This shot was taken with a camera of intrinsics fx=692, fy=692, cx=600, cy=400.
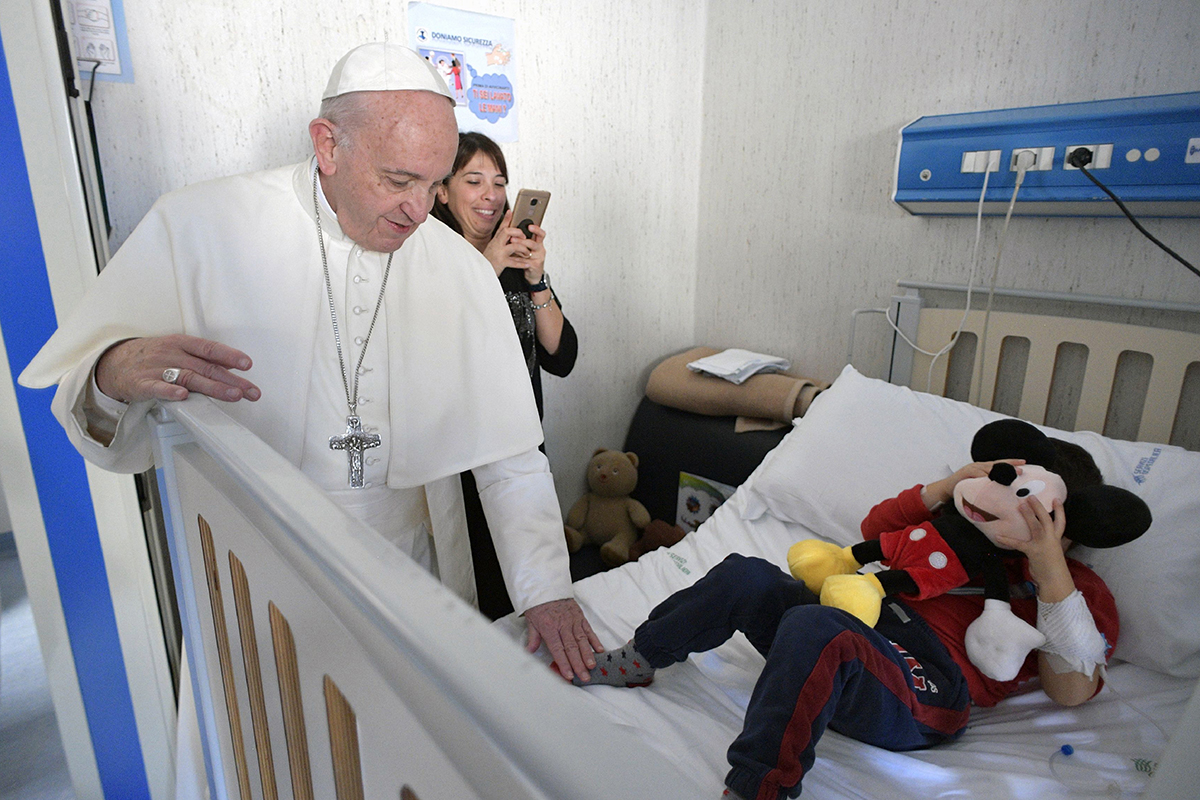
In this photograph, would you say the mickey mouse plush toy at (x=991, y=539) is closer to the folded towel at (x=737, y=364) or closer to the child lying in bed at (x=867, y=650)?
the child lying in bed at (x=867, y=650)

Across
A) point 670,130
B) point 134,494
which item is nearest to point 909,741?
point 134,494

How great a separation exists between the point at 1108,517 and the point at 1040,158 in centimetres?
97

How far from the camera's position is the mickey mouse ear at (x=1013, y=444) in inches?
52.5

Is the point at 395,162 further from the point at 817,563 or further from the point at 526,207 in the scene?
the point at 817,563

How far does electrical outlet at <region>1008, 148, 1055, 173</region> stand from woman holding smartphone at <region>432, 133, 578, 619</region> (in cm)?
121

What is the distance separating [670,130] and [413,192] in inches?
65.6

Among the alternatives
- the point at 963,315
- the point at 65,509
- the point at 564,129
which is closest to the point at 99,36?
the point at 65,509

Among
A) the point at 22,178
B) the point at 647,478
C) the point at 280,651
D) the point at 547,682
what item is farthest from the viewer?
the point at 647,478

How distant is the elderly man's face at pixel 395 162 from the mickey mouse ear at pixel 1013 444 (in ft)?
3.92

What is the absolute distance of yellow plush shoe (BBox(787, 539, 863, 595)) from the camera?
4.55 ft

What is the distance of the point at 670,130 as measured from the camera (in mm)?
2629

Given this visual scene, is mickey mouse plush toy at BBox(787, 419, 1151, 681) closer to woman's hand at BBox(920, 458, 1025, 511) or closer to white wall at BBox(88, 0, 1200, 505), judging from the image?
woman's hand at BBox(920, 458, 1025, 511)

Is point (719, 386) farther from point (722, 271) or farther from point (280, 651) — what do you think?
point (280, 651)

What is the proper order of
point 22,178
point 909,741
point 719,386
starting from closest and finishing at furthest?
point 909,741, point 22,178, point 719,386
